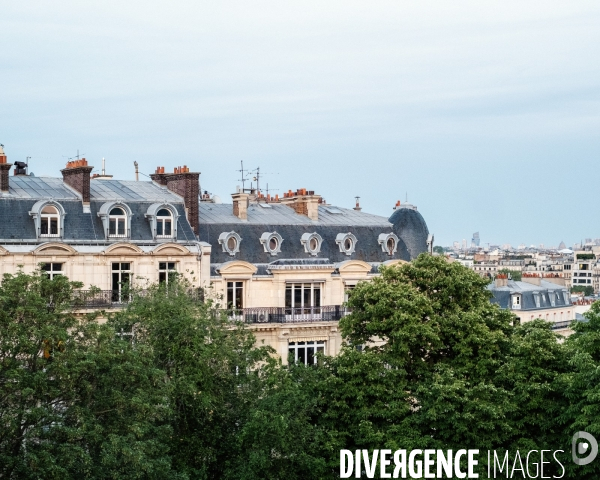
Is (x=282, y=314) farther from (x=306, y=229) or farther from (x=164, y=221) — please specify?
(x=164, y=221)

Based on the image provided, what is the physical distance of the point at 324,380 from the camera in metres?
44.9

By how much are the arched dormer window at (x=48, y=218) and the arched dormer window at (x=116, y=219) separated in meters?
1.80

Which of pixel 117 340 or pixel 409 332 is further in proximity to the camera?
pixel 409 332

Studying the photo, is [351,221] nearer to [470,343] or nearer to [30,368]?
[470,343]

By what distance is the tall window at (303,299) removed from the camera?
5641 centimetres

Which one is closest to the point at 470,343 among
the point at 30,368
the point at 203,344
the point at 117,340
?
the point at 203,344

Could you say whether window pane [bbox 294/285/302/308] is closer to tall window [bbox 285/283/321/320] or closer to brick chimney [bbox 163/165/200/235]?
tall window [bbox 285/283/321/320]

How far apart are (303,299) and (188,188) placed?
23.8 feet

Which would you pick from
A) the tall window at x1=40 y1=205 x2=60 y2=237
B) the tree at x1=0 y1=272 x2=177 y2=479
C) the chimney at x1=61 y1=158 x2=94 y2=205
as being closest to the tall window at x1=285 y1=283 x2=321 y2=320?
the chimney at x1=61 y1=158 x2=94 y2=205

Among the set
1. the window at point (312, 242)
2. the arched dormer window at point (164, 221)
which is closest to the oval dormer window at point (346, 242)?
the window at point (312, 242)

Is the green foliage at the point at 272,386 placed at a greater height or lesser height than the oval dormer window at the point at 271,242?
lesser

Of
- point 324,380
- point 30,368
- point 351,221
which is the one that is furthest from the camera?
point 351,221

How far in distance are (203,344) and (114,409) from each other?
544cm

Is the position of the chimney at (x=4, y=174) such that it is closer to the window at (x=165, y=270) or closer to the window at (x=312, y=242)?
the window at (x=165, y=270)
